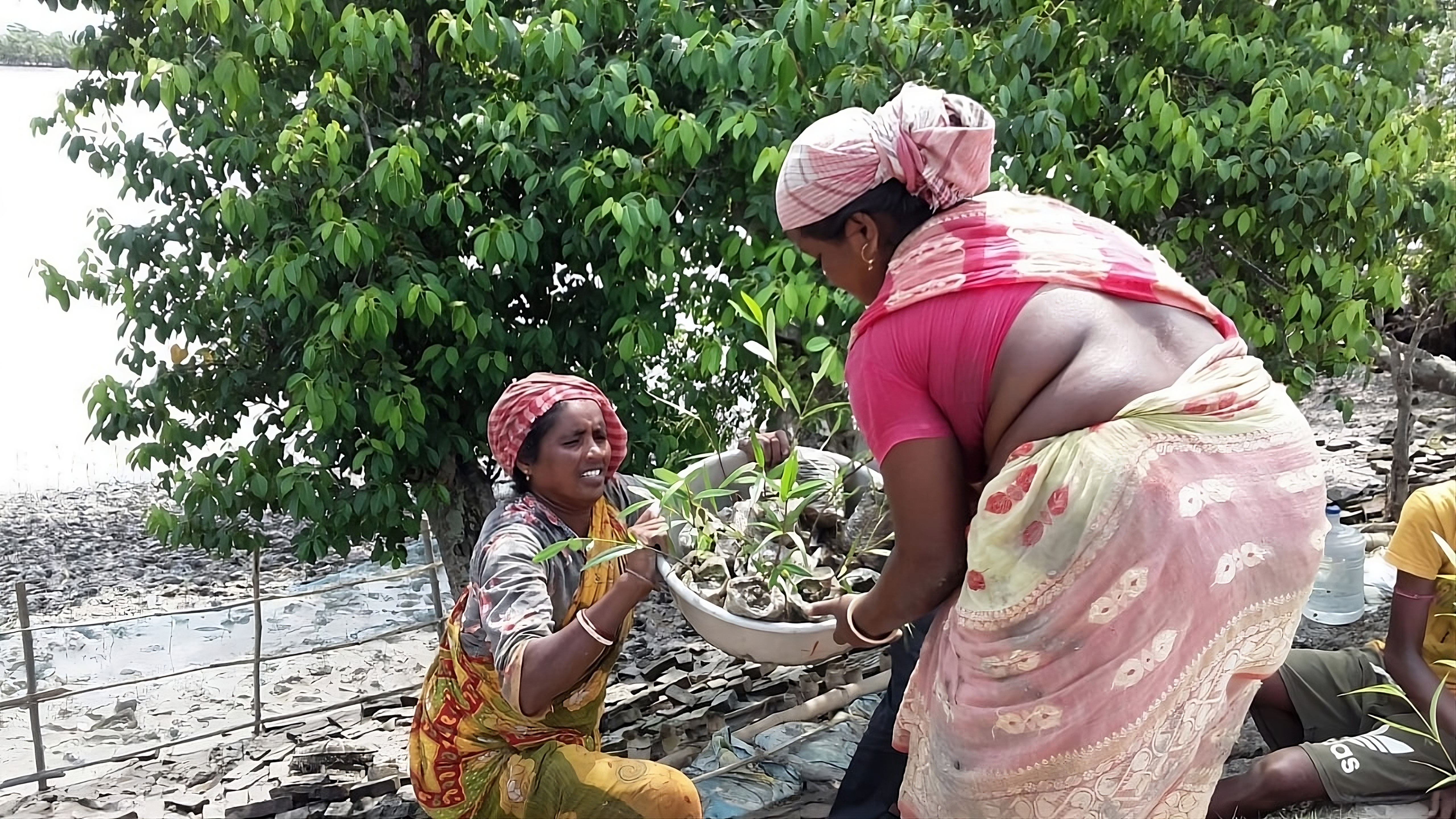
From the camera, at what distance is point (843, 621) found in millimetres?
1647

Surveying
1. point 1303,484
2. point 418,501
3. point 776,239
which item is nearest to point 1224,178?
point 776,239

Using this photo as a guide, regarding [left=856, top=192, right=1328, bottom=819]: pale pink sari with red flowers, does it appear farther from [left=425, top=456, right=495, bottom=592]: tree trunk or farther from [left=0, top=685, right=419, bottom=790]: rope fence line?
[left=0, top=685, right=419, bottom=790]: rope fence line

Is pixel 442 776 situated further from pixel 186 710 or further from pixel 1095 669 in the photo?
pixel 186 710

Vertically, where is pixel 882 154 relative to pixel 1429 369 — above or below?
above

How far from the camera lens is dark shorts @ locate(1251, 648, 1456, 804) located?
8.48 ft

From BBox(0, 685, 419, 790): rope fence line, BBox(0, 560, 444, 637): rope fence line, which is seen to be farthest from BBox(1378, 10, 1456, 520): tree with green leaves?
BBox(0, 685, 419, 790): rope fence line

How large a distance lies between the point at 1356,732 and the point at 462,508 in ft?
10.1

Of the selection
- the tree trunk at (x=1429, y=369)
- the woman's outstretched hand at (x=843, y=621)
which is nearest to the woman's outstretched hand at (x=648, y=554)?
the woman's outstretched hand at (x=843, y=621)

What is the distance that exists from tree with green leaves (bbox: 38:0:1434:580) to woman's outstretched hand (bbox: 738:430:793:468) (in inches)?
27.2

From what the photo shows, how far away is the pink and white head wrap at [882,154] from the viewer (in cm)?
146

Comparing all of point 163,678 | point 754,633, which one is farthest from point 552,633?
point 163,678

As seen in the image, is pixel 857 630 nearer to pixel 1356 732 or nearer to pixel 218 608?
pixel 1356 732

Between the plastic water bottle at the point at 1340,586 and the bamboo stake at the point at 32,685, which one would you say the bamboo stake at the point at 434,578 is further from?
the plastic water bottle at the point at 1340,586

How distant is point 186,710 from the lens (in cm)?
472
